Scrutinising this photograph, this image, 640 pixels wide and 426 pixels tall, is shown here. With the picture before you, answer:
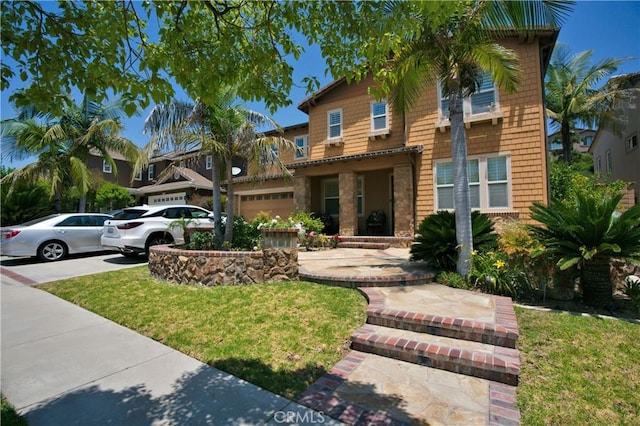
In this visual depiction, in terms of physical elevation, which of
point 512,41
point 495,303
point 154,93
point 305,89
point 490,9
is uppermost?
point 512,41

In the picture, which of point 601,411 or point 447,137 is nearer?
point 601,411

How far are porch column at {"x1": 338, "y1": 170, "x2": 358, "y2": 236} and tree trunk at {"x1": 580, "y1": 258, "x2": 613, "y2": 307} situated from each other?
27.6ft

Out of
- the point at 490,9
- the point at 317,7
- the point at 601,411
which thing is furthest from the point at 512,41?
the point at 601,411

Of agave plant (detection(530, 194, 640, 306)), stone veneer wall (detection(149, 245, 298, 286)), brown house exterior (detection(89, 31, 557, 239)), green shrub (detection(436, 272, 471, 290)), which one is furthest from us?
brown house exterior (detection(89, 31, 557, 239))

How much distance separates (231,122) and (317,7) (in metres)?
5.47

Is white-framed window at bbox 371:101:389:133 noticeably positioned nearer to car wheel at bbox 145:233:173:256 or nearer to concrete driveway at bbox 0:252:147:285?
car wheel at bbox 145:233:173:256

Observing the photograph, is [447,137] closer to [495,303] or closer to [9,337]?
[495,303]

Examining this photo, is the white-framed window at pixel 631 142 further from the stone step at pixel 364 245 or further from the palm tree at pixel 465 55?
the palm tree at pixel 465 55

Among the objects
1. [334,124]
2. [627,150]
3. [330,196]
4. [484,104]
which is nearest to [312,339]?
[484,104]

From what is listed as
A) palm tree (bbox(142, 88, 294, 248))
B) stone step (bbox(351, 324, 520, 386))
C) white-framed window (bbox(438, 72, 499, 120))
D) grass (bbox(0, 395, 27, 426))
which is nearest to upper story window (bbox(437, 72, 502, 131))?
white-framed window (bbox(438, 72, 499, 120))

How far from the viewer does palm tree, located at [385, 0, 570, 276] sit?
577 cm

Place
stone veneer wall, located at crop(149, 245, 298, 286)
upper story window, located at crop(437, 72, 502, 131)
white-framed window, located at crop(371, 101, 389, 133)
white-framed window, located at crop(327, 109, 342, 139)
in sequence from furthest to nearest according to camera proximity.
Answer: white-framed window, located at crop(327, 109, 342, 139), white-framed window, located at crop(371, 101, 389, 133), upper story window, located at crop(437, 72, 502, 131), stone veneer wall, located at crop(149, 245, 298, 286)

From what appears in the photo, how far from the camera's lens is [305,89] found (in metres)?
3.49

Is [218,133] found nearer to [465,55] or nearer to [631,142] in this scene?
[465,55]
